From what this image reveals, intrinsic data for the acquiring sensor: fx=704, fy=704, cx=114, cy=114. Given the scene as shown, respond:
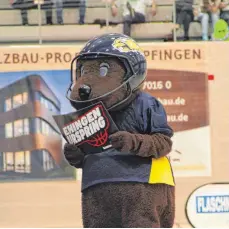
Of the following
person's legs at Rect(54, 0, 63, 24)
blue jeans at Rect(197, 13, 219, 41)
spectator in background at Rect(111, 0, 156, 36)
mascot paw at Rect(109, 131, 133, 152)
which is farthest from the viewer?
person's legs at Rect(54, 0, 63, 24)

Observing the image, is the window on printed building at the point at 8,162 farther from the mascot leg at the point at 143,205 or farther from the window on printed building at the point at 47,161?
the mascot leg at the point at 143,205

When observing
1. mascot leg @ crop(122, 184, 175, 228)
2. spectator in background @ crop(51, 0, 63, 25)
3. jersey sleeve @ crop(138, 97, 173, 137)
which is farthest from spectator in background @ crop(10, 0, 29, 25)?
mascot leg @ crop(122, 184, 175, 228)

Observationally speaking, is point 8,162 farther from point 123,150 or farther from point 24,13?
point 123,150

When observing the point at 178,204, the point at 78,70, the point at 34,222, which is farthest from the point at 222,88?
the point at 78,70

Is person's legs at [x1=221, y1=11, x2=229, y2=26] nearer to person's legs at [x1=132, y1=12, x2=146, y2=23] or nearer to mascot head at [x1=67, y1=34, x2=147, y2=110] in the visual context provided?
person's legs at [x1=132, y1=12, x2=146, y2=23]

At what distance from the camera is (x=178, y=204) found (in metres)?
6.37

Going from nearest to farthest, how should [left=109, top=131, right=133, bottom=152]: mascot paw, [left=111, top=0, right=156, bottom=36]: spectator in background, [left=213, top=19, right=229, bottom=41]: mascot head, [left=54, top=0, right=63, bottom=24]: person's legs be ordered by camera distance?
[left=109, top=131, right=133, bottom=152]: mascot paw
[left=213, top=19, right=229, bottom=41]: mascot head
[left=111, top=0, right=156, bottom=36]: spectator in background
[left=54, top=0, right=63, bottom=24]: person's legs

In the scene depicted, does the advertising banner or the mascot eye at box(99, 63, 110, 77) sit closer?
the mascot eye at box(99, 63, 110, 77)

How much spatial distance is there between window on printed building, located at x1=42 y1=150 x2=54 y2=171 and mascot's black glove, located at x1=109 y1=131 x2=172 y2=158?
13.2 feet

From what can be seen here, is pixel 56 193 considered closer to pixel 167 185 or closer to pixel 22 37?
pixel 22 37

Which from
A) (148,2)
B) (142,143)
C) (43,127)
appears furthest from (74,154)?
(148,2)

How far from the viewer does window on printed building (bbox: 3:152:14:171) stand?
6.44 m

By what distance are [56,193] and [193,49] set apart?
6.03 ft

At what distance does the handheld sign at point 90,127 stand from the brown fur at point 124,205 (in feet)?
0.49
